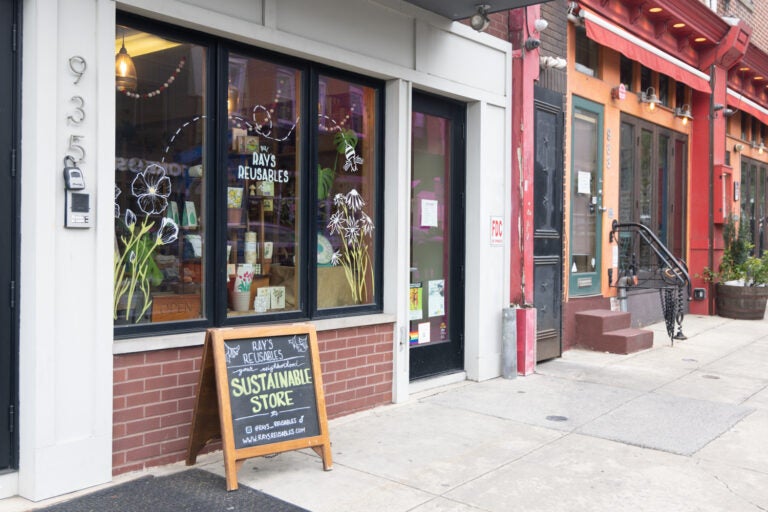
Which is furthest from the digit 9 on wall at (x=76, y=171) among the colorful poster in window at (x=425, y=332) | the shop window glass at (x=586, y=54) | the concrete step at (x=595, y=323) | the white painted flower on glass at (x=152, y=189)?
the shop window glass at (x=586, y=54)

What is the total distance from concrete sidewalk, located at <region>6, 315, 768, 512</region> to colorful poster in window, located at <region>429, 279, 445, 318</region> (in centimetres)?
76

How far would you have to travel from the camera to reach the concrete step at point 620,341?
8.38 metres

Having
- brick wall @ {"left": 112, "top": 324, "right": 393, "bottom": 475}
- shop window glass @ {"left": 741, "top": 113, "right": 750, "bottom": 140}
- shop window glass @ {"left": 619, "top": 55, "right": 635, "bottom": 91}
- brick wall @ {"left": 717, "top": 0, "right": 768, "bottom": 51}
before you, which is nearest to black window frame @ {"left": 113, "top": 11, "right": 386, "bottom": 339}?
brick wall @ {"left": 112, "top": 324, "right": 393, "bottom": 475}

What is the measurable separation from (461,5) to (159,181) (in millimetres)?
3138

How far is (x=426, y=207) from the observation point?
668 centimetres

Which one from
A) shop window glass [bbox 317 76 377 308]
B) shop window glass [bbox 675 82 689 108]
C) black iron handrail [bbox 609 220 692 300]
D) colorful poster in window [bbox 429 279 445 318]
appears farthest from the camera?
shop window glass [bbox 675 82 689 108]

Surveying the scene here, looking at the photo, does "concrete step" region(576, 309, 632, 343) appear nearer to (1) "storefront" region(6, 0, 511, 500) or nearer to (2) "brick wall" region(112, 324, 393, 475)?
(1) "storefront" region(6, 0, 511, 500)

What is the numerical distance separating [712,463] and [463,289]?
293 centimetres

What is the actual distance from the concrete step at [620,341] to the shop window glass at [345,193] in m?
3.79

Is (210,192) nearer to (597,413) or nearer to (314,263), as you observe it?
(314,263)

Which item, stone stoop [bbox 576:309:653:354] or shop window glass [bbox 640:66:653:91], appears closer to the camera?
stone stoop [bbox 576:309:653:354]

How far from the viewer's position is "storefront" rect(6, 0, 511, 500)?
382 centimetres

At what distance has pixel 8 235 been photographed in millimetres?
3779

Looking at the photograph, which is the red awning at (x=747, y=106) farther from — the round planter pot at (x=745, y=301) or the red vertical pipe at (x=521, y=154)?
the red vertical pipe at (x=521, y=154)
